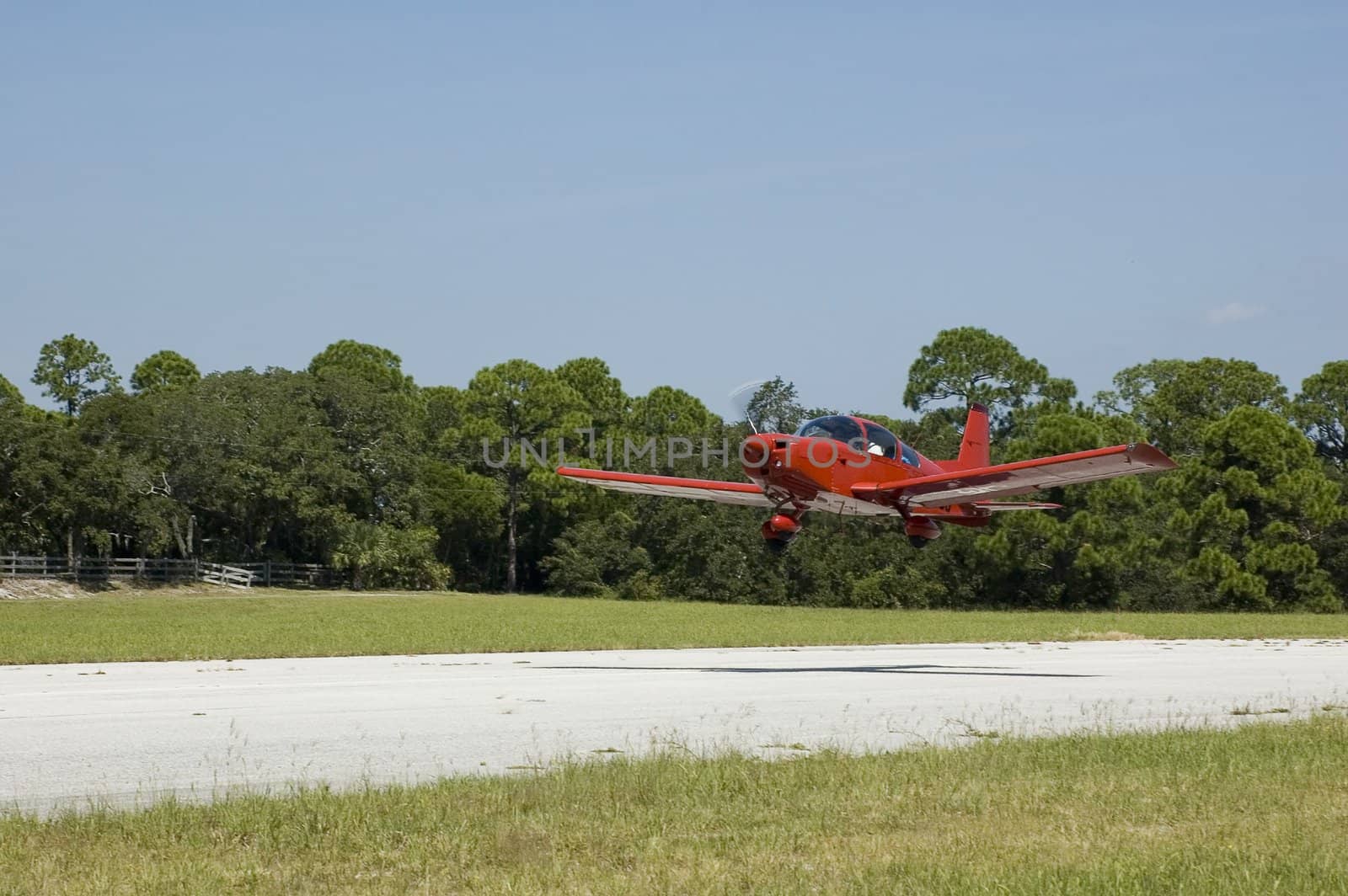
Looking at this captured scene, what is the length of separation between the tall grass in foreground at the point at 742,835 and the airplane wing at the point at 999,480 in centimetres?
1533

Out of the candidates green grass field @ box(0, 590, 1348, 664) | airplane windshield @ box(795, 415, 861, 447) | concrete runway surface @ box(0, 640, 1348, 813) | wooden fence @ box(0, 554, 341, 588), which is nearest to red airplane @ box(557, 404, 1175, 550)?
airplane windshield @ box(795, 415, 861, 447)

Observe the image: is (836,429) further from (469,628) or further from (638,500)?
(638,500)

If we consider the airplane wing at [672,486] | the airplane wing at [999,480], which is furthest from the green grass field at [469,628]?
the airplane wing at [999,480]

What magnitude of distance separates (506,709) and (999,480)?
16.1 m

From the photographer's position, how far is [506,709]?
610 inches

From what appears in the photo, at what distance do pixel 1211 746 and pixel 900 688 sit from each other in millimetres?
7087

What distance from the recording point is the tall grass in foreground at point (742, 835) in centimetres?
730

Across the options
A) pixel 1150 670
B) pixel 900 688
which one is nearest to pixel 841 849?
pixel 900 688

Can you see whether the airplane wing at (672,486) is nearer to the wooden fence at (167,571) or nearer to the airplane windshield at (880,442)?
the airplane windshield at (880,442)

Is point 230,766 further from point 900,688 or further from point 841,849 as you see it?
point 900,688

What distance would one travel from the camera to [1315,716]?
15.2 m

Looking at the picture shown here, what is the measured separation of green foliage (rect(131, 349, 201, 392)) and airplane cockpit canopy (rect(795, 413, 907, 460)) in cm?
10215

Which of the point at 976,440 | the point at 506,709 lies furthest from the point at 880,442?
the point at 506,709

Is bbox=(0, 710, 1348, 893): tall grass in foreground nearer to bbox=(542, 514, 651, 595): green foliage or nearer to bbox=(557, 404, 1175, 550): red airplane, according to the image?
bbox=(557, 404, 1175, 550): red airplane
